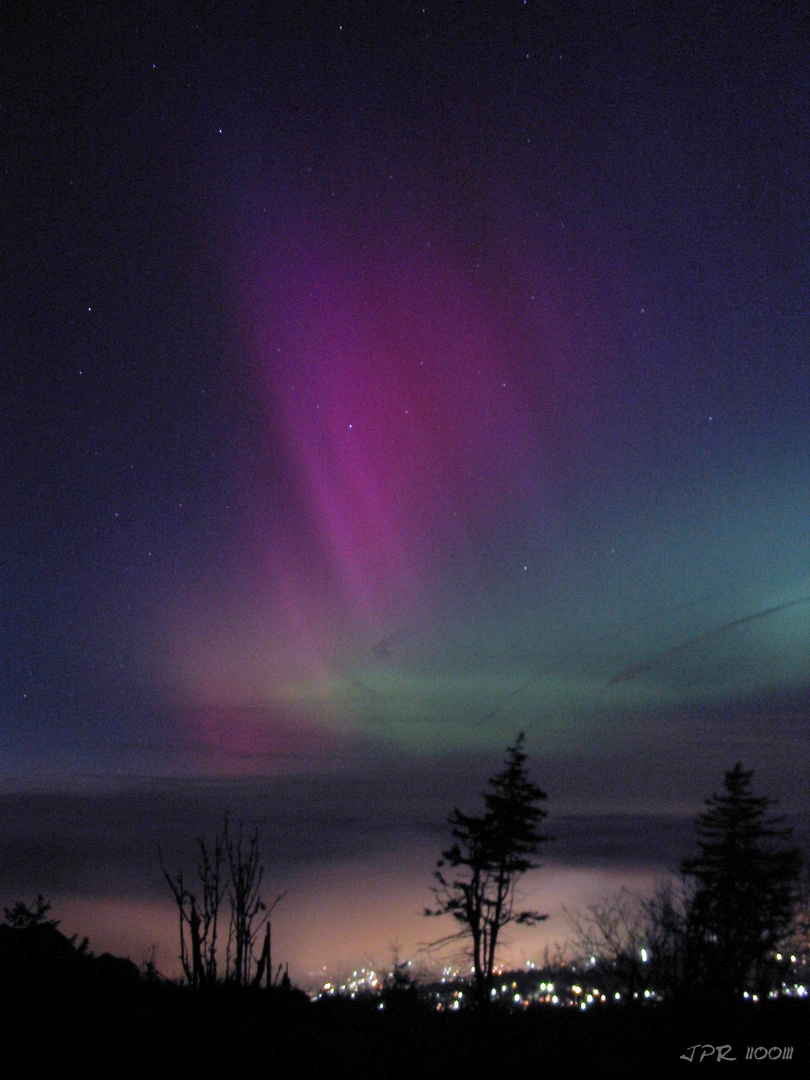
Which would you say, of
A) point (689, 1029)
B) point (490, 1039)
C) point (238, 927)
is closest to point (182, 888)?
point (238, 927)

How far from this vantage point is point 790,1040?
42.9ft

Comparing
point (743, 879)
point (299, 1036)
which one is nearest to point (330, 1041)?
point (299, 1036)

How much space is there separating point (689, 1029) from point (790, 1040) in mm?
1820

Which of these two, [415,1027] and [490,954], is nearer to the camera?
[415,1027]

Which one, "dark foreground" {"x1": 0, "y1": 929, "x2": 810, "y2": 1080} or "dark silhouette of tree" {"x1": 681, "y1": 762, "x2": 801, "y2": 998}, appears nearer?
"dark foreground" {"x1": 0, "y1": 929, "x2": 810, "y2": 1080}

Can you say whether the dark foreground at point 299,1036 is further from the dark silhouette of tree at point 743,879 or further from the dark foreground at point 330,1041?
the dark silhouette of tree at point 743,879

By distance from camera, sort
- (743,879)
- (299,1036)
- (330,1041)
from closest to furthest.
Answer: (299,1036) < (330,1041) < (743,879)

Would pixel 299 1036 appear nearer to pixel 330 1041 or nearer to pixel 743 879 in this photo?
pixel 330 1041

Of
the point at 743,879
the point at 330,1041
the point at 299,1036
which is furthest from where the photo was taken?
the point at 743,879

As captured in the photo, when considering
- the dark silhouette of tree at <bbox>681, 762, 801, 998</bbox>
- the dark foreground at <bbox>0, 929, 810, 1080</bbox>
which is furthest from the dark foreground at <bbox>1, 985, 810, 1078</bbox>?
the dark silhouette of tree at <bbox>681, 762, 801, 998</bbox>

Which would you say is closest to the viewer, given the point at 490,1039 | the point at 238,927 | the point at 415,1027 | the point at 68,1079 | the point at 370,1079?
the point at 68,1079

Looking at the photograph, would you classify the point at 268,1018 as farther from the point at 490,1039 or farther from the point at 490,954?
the point at 490,954

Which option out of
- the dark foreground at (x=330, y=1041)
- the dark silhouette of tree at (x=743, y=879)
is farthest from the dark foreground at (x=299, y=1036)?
the dark silhouette of tree at (x=743, y=879)

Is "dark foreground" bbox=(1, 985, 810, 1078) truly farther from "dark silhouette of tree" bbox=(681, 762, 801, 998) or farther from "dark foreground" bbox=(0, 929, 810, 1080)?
"dark silhouette of tree" bbox=(681, 762, 801, 998)
